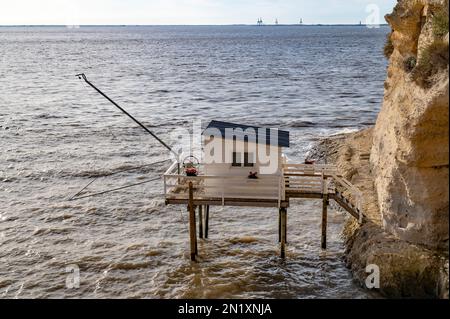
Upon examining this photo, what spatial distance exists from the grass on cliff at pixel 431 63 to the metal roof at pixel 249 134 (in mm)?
6157

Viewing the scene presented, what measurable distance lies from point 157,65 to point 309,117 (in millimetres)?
83288

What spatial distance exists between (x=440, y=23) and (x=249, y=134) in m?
9.11

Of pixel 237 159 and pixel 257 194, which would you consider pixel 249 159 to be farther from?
pixel 257 194

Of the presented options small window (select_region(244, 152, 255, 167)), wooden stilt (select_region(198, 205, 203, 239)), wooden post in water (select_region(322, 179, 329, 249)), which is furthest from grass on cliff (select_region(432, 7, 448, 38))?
wooden stilt (select_region(198, 205, 203, 239))

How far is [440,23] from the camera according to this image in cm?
A: 2080

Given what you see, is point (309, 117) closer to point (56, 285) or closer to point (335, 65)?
point (56, 285)

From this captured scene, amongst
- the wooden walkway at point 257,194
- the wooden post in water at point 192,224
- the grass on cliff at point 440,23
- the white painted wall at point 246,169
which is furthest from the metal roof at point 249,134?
the grass on cliff at point 440,23

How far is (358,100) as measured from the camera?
70188 mm

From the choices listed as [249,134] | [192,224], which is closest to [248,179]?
[249,134]

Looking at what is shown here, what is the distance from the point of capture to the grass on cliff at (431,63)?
1952cm

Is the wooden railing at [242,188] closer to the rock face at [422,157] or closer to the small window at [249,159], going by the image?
the small window at [249,159]

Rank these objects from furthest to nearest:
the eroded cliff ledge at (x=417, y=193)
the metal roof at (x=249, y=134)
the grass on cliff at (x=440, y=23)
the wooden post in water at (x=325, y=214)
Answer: the metal roof at (x=249, y=134) → the wooden post in water at (x=325, y=214) → the grass on cliff at (x=440, y=23) → the eroded cliff ledge at (x=417, y=193)

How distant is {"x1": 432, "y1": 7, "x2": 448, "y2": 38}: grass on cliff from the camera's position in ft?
67.5

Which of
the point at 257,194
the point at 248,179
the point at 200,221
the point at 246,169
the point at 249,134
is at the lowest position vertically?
the point at 200,221
